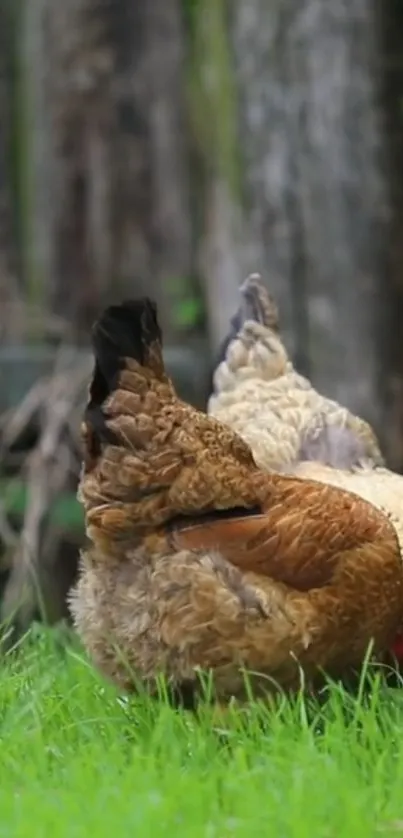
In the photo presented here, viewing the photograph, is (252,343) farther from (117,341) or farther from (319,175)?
(117,341)

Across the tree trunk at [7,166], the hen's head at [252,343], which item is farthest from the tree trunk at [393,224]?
the tree trunk at [7,166]

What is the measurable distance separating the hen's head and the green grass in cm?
171

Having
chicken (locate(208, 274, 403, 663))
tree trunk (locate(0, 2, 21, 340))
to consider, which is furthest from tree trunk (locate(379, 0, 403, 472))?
tree trunk (locate(0, 2, 21, 340))

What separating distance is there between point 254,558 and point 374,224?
2130mm

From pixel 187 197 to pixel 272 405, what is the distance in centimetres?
199

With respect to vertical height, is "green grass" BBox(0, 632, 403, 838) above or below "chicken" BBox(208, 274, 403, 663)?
below

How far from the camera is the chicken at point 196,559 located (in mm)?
4566

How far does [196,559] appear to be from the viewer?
462 cm

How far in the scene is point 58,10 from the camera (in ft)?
25.9

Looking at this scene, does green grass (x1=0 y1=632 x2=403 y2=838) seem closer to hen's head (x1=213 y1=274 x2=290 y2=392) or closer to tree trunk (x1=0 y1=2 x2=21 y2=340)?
hen's head (x1=213 y1=274 x2=290 y2=392)

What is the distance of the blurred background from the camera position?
20.9ft

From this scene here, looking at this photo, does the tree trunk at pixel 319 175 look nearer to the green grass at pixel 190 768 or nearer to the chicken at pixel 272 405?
the chicken at pixel 272 405

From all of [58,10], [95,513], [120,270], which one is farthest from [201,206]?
[95,513]

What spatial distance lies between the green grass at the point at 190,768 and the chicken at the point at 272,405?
1409 mm
